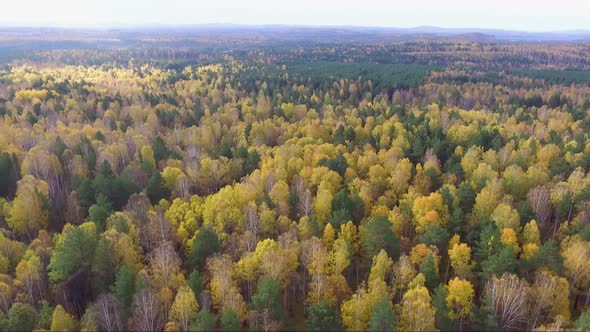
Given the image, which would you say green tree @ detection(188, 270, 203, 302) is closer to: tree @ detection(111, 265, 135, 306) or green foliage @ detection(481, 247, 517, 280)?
tree @ detection(111, 265, 135, 306)

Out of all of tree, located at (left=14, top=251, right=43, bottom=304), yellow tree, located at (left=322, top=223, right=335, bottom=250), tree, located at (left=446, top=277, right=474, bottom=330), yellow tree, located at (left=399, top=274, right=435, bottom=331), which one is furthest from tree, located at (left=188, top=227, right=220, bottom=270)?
tree, located at (left=446, top=277, right=474, bottom=330)

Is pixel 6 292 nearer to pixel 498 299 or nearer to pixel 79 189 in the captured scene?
pixel 79 189

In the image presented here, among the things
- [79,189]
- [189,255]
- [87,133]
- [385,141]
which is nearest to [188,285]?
[189,255]

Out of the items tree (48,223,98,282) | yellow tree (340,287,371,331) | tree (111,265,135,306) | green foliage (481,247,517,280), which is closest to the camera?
yellow tree (340,287,371,331)

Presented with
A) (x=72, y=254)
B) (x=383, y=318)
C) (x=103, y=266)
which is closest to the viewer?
A: (x=383, y=318)

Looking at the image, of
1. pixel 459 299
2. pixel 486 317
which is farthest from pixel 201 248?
pixel 486 317

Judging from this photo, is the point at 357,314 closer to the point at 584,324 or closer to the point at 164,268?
the point at 584,324
